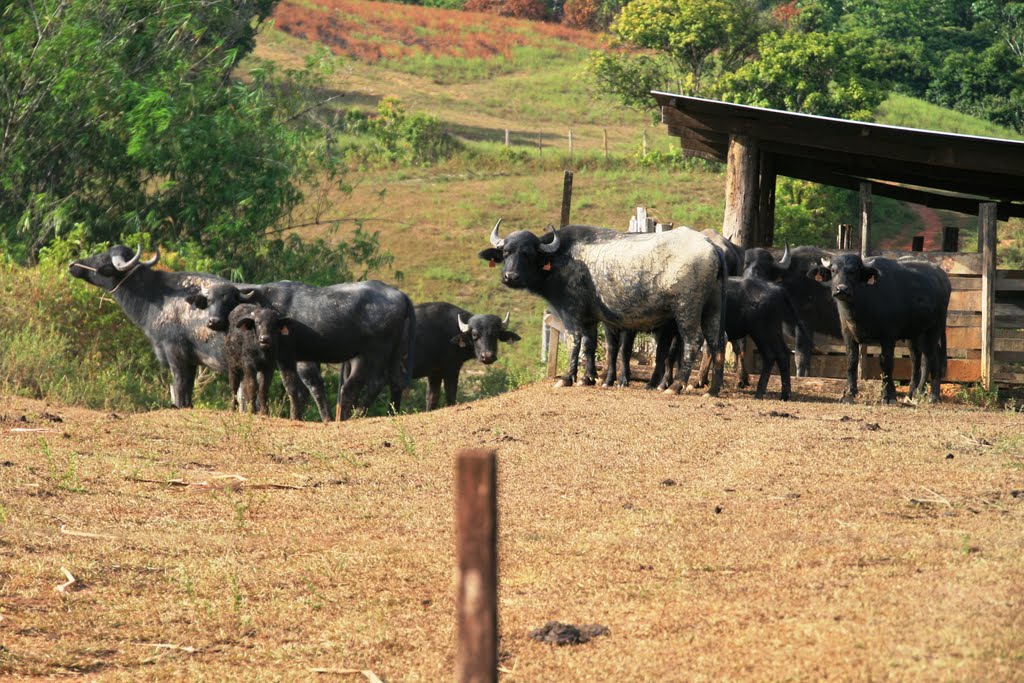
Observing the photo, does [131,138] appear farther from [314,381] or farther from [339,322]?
[339,322]

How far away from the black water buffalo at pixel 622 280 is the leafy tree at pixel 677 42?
3602 cm

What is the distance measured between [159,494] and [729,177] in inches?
364

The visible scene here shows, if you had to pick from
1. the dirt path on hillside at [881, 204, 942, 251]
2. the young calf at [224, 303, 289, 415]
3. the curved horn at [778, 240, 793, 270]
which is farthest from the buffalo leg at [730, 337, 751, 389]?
the dirt path on hillside at [881, 204, 942, 251]

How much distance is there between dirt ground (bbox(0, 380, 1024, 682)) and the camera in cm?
598

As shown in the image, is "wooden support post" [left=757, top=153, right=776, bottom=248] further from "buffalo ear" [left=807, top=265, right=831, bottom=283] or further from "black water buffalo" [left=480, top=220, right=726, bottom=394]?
"black water buffalo" [left=480, top=220, right=726, bottom=394]

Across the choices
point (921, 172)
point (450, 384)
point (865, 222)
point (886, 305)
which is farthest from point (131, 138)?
point (886, 305)

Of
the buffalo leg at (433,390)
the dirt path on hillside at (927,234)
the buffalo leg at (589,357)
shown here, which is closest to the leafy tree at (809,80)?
the dirt path on hillside at (927,234)

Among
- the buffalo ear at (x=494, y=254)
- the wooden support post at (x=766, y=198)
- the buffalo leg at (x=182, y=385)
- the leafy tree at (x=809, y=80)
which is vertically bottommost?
the buffalo leg at (x=182, y=385)

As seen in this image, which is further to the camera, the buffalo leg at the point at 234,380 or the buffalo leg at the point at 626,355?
the buffalo leg at the point at 234,380

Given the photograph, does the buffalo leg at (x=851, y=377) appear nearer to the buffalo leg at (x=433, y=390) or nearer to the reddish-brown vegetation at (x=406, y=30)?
the buffalo leg at (x=433, y=390)

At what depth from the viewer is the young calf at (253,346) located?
1468 cm

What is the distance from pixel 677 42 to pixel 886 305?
37.8 metres

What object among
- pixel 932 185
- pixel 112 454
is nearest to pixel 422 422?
pixel 112 454

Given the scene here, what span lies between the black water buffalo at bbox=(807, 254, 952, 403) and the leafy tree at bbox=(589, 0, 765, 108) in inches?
1424
